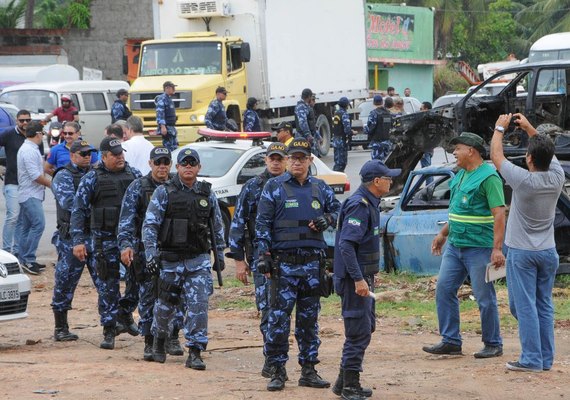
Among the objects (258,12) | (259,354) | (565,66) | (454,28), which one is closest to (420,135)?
(565,66)

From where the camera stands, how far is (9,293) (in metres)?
10.1

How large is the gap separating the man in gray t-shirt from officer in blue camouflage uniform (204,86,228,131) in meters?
15.1

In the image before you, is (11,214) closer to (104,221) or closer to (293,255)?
(104,221)

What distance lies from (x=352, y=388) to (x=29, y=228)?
787 cm

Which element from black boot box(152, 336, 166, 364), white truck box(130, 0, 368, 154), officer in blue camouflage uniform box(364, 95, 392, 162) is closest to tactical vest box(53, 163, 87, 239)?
black boot box(152, 336, 166, 364)

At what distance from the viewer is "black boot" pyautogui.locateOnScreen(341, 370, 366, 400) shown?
26.0 ft

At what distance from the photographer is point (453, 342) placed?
9555mm

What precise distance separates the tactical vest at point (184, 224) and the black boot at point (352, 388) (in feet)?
5.79

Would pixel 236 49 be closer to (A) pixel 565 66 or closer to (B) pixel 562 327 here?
(A) pixel 565 66

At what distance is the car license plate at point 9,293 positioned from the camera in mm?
10062

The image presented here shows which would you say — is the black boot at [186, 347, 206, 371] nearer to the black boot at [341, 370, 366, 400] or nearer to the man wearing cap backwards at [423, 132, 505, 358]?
the black boot at [341, 370, 366, 400]

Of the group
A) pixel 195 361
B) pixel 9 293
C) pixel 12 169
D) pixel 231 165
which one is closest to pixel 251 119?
pixel 231 165

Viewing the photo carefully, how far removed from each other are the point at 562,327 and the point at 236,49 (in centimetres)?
1647

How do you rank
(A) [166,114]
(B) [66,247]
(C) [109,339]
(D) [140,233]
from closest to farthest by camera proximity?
(D) [140,233] < (C) [109,339] < (B) [66,247] < (A) [166,114]
